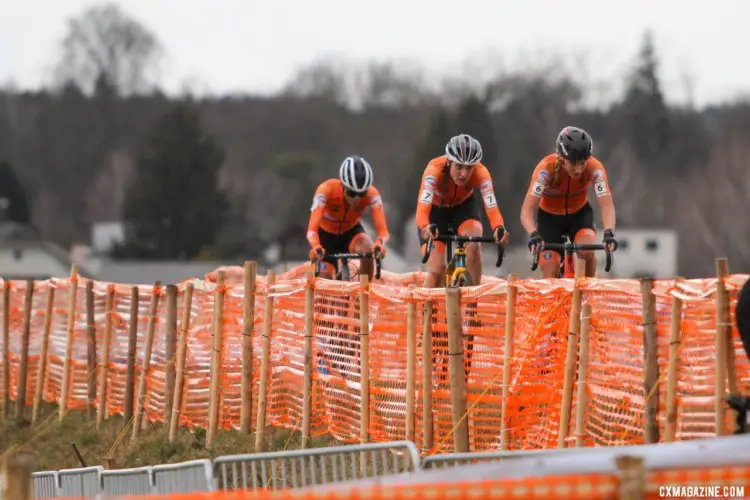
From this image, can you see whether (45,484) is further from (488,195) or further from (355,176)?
(355,176)

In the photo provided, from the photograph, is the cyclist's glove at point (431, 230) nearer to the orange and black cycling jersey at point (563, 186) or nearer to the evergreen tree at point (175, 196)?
the orange and black cycling jersey at point (563, 186)

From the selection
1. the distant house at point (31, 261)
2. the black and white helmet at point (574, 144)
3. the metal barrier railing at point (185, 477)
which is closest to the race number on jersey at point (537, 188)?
the black and white helmet at point (574, 144)

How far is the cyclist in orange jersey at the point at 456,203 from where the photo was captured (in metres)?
11.4

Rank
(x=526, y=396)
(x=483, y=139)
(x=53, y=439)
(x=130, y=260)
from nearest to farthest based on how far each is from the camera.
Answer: (x=526, y=396), (x=53, y=439), (x=130, y=260), (x=483, y=139)

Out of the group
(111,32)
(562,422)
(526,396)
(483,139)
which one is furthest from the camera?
(111,32)

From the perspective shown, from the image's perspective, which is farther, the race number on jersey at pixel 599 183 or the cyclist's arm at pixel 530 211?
the race number on jersey at pixel 599 183

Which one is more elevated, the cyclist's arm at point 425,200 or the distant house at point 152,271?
the cyclist's arm at point 425,200

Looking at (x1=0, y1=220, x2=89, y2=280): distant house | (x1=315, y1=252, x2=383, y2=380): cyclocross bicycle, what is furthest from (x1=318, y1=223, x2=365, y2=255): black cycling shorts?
(x1=0, y1=220, x2=89, y2=280): distant house

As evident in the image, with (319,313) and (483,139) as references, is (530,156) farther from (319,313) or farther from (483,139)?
(319,313)

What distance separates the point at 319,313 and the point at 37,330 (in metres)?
6.96

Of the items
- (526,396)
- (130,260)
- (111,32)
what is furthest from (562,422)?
(111,32)

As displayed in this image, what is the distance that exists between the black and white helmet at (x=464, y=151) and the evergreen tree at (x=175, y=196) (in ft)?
199

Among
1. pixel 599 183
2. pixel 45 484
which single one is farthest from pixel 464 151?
pixel 45 484

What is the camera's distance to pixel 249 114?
111 m
